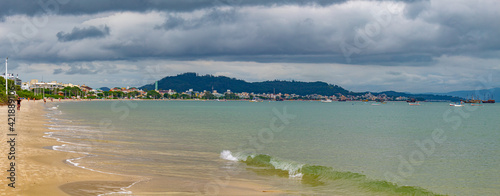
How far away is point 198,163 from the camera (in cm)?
2414

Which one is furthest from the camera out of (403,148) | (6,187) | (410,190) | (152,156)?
(403,148)

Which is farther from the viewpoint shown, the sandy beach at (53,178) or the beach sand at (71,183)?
the beach sand at (71,183)

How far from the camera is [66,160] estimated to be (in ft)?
72.9

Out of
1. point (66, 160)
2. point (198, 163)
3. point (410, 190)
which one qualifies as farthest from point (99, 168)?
point (410, 190)

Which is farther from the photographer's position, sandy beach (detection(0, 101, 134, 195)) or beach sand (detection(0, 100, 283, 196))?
beach sand (detection(0, 100, 283, 196))

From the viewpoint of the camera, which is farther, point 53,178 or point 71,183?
point 53,178

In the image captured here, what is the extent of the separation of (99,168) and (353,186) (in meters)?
12.3

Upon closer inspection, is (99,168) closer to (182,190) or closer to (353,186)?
(182,190)

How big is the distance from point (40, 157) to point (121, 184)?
7933 mm

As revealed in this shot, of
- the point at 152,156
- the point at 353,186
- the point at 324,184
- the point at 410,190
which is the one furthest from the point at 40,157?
the point at 410,190

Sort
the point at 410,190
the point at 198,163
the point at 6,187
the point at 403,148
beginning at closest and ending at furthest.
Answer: the point at 6,187 → the point at 410,190 → the point at 198,163 → the point at 403,148

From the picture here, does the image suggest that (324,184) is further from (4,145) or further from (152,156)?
(4,145)

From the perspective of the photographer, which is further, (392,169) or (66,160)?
(392,169)

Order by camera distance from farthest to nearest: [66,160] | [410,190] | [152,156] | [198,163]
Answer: [152,156], [198,163], [66,160], [410,190]
